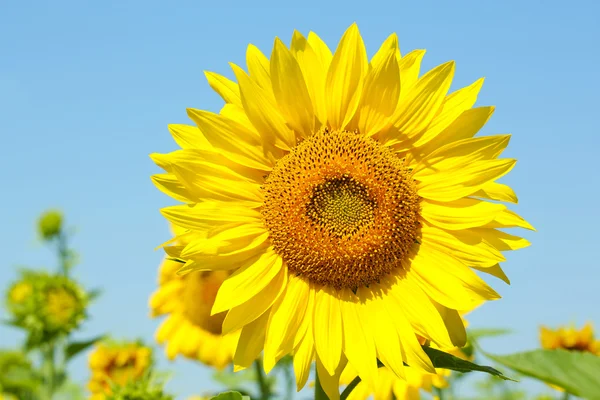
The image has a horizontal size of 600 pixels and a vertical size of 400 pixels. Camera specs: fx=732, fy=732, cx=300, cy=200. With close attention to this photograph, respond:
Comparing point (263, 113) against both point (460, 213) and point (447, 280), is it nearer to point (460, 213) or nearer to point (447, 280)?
point (460, 213)

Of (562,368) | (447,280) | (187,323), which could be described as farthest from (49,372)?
(562,368)

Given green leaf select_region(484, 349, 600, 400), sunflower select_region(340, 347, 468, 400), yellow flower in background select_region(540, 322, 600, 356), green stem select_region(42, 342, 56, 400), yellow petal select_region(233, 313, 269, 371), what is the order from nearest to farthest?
1. green leaf select_region(484, 349, 600, 400)
2. yellow petal select_region(233, 313, 269, 371)
3. sunflower select_region(340, 347, 468, 400)
4. yellow flower in background select_region(540, 322, 600, 356)
5. green stem select_region(42, 342, 56, 400)

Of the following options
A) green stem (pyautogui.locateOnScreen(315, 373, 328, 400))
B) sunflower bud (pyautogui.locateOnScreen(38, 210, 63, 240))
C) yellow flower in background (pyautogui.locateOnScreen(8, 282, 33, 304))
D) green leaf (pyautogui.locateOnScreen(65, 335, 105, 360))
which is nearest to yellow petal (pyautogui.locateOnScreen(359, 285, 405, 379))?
green stem (pyautogui.locateOnScreen(315, 373, 328, 400))

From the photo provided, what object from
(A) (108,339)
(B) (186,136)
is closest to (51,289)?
(A) (108,339)

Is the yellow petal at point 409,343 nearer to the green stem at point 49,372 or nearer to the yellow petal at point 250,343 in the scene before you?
the yellow petal at point 250,343

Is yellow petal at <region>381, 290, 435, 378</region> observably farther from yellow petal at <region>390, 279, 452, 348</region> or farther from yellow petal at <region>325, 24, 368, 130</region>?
yellow petal at <region>325, 24, 368, 130</region>

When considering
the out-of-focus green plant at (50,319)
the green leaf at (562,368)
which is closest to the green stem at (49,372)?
the out-of-focus green plant at (50,319)
